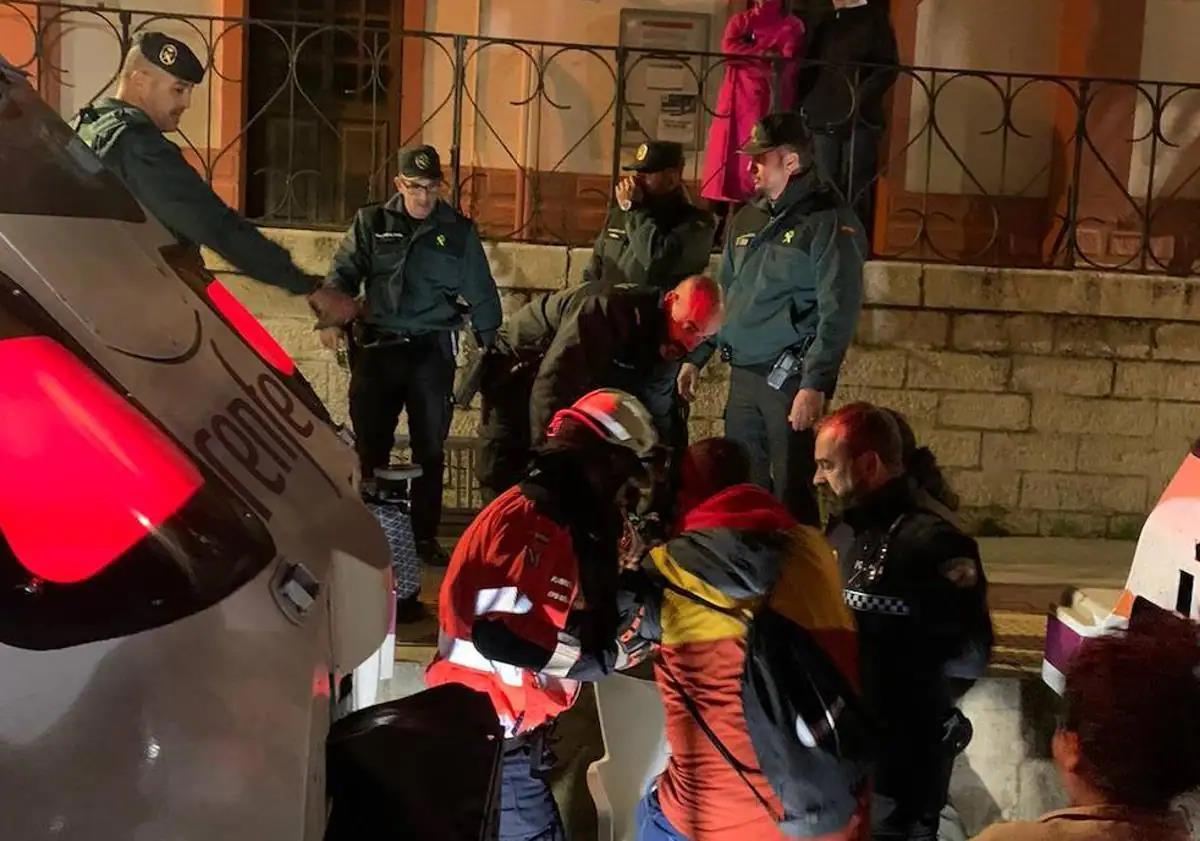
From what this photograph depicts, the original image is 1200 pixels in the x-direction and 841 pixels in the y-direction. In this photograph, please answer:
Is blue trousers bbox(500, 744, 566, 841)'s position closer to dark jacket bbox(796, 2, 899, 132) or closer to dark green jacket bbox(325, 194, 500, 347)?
dark green jacket bbox(325, 194, 500, 347)

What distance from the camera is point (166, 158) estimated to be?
133 inches

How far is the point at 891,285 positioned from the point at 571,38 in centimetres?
249

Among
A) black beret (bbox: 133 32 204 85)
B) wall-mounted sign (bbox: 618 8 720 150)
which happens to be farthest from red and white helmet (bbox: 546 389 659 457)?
wall-mounted sign (bbox: 618 8 720 150)

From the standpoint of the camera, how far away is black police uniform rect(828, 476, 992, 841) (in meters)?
3.21

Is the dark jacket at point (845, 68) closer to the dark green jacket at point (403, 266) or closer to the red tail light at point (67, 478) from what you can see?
the dark green jacket at point (403, 266)

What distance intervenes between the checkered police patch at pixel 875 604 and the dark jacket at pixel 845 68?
3.77m

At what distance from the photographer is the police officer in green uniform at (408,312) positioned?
5020 mm

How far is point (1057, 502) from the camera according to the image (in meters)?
6.87

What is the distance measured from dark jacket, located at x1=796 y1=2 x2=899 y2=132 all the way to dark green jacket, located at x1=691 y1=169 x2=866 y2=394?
1948 millimetres

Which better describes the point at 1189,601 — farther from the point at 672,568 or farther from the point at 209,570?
the point at 209,570

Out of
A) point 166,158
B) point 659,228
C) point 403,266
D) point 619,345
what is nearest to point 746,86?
point 659,228

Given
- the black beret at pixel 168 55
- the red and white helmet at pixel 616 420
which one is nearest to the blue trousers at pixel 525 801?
the red and white helmet at pixel 616 420

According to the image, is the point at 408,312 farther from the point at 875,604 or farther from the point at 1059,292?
the point at 1059,292

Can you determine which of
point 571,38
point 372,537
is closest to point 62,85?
point 571,38
